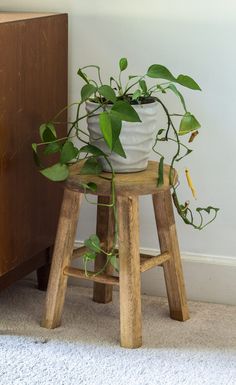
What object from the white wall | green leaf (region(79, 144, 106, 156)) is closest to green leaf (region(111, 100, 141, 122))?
green leaf (region(79, 144, 106, 156))

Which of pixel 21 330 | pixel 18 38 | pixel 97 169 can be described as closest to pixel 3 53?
pixel 18 38

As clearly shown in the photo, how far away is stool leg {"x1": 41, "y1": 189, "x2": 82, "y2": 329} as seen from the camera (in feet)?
5.95

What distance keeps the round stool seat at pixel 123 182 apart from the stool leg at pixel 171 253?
5 centimetres

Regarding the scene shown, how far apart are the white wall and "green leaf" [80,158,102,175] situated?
1.13 feet

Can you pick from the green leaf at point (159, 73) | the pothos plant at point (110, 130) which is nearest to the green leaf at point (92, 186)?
the pothos plant at point (110, 130)

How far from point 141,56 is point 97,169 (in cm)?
39

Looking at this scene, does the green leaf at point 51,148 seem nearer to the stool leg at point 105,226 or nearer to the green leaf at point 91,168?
the green leaf at point 91,168

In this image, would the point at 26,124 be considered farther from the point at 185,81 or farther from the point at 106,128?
the point at 185,81

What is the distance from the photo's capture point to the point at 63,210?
1.82 m

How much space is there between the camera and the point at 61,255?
1.84 m

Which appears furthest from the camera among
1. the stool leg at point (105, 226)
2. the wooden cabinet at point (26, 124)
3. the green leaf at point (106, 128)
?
the stool leg at point (105, 226)

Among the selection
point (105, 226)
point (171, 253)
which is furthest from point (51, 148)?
point (171, 253)

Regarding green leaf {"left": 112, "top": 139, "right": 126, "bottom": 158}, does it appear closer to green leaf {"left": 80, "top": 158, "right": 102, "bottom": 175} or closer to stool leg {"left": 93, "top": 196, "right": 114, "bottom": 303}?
green leaf {"left": 80, "top": 158, "right": 102, "bottom": 175}

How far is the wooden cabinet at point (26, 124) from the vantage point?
69.4 inches
